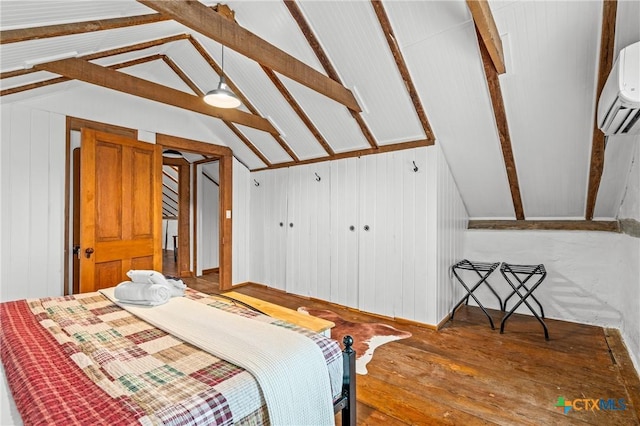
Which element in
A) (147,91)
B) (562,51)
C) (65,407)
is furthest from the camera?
(147,91)

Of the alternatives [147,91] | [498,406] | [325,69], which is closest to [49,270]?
[147,91]

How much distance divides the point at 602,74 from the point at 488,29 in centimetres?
105

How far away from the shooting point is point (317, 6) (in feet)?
8.53

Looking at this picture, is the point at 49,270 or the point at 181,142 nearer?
the point at 49,270

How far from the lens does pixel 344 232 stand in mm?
4203

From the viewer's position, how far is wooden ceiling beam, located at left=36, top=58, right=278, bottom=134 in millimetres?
2586

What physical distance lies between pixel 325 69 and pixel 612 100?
2251 mm

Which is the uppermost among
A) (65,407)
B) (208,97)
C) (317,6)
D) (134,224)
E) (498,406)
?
(317,6)

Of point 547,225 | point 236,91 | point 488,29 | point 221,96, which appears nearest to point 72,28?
point 221,96

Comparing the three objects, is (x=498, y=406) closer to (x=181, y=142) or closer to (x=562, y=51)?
(x=562, y=51)

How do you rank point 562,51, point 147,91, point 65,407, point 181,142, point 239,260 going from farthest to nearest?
point 239,260
point 181,142
point 147,91
point 562,51
point 65,407

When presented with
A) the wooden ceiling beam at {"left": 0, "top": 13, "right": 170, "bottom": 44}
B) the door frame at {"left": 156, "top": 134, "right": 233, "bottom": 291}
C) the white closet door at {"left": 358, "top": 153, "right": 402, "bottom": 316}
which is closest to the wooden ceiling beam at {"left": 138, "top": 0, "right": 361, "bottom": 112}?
the wooden ceiling beam at {"left": 0, "top": 13, "right": 170, "bottom": 44}

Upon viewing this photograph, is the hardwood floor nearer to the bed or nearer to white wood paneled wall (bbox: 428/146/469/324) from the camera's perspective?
white wood paneled wall (bbox: 428/146/469/324)

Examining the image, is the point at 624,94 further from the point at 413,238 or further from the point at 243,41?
the point at 243,41
